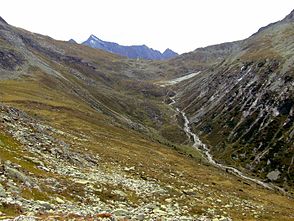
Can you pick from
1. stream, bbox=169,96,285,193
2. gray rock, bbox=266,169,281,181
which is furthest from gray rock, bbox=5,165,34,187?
gray rock, bbox=266,169,281,181

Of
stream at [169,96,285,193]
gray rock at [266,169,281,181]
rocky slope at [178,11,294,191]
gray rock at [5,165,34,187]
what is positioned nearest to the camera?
gray rock at [5,165,34,187]

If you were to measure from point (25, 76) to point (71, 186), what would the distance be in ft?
507

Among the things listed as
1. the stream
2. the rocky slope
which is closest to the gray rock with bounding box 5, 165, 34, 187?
the stream

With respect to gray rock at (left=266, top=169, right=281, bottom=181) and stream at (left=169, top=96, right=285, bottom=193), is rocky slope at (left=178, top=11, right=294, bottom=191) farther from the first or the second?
stream at (left=169, top=96, right=285, bottom=193)

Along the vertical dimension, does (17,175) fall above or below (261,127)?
below

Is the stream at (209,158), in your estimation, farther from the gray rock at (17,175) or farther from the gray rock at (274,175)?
the gray rock at (17,175)

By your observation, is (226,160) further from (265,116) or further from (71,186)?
(71,186)

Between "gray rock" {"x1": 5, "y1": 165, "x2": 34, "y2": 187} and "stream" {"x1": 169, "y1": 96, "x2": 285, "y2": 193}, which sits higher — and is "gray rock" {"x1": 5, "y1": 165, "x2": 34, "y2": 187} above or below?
above

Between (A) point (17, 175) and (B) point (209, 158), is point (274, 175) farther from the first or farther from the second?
(A) point (17, 175)

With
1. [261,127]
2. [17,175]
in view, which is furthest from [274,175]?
[17,175]

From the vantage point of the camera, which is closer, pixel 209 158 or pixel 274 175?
pixel 274 175

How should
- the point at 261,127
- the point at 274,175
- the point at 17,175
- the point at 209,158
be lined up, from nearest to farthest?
1. the point at 17,175
2. the point at 274,175
3. the point at 209,158
4. the point at 261,127

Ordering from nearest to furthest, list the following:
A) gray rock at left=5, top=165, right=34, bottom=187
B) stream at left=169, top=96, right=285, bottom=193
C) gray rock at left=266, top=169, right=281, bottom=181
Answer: gray rock at left=5, top=165, right=34, bottom=187 → stream at left=169, top=96, right=285, bottom=193 → gray rock at left=266, top=169, right=281, bottom=181

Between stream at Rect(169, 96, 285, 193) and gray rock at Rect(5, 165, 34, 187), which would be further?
stream at Rect(169, 96, 285, 193)
